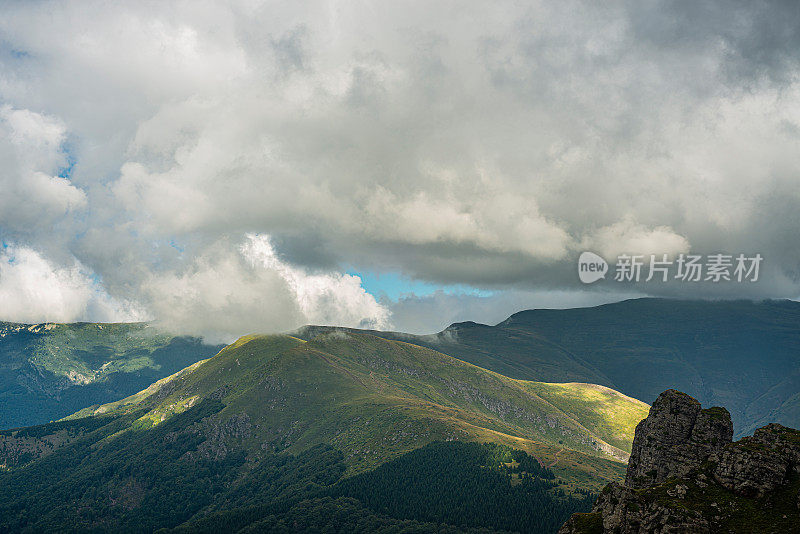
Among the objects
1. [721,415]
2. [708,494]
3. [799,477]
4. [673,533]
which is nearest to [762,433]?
[799,477]

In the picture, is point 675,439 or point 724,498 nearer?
point 724,498

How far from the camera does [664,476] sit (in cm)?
12731

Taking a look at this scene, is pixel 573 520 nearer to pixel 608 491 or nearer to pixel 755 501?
pixel 608 491

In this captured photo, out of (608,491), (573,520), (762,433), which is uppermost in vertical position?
(762,433)

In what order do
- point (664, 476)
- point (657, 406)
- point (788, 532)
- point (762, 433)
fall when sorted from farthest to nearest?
point (657, 406), point (664, 476), point (762, 433), point (788, 532)

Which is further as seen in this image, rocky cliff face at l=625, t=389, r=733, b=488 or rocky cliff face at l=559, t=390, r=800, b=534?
rocky cliff face at l=625, t=389, r=733, b=488

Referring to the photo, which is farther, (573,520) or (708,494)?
(573,520)

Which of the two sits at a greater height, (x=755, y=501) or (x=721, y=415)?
(x=721, y=415)

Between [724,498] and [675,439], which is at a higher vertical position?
[675,439]

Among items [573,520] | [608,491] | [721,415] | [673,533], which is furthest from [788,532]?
[721,415]

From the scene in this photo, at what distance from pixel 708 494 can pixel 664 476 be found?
35472mm

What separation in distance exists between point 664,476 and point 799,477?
39.6 metres

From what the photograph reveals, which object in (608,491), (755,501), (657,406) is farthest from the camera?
(657,406)

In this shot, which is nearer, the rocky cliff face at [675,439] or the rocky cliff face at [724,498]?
the rocky cliff face at [724,498]
